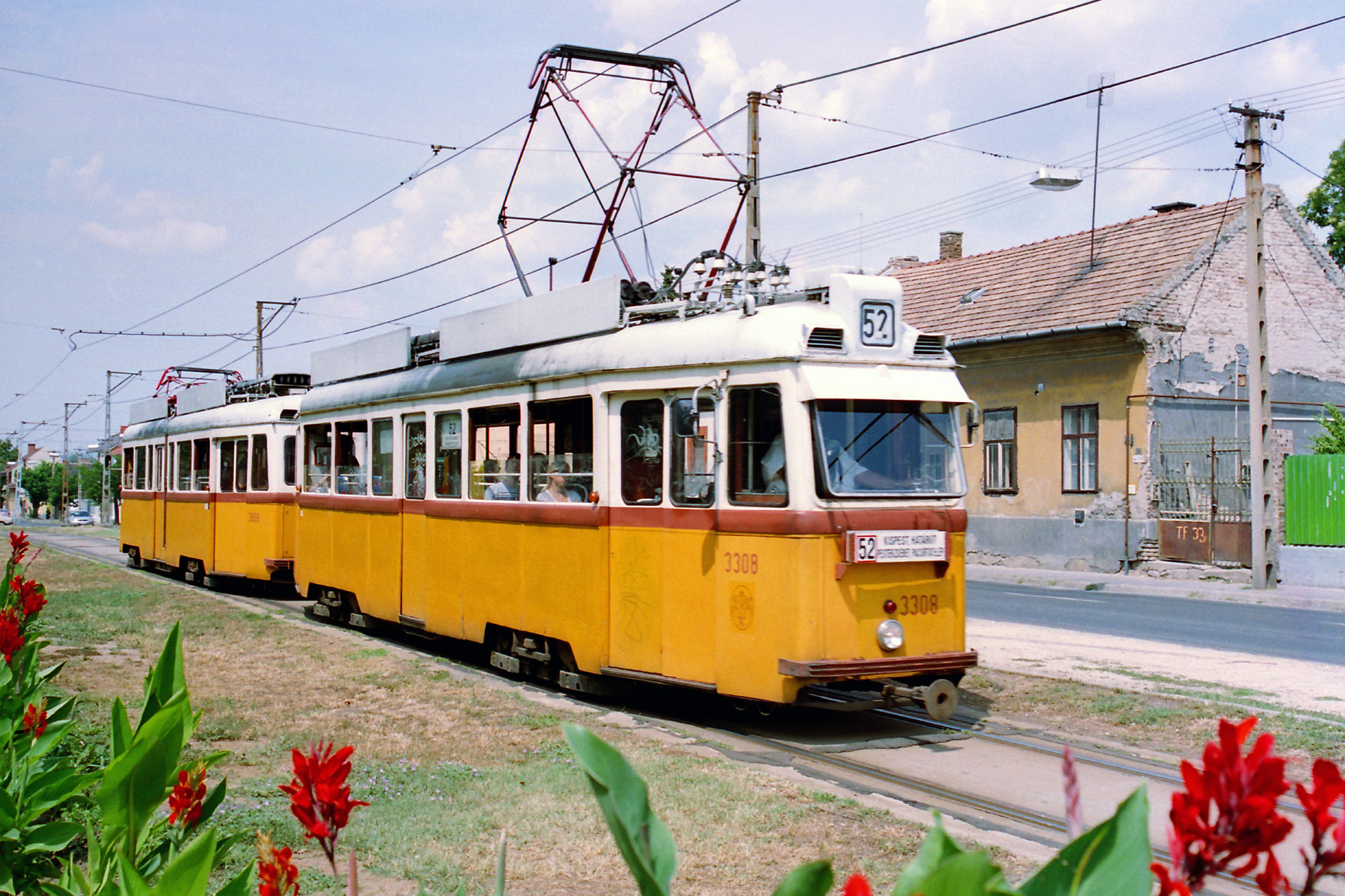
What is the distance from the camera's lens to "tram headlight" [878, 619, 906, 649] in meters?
8.44

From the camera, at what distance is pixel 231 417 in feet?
66.1

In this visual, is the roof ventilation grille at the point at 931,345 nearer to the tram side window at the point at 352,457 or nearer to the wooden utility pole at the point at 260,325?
the tram side window at the point at 352,457

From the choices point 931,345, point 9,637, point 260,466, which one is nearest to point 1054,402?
point 260,466

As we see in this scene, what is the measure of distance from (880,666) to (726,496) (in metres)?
1.58

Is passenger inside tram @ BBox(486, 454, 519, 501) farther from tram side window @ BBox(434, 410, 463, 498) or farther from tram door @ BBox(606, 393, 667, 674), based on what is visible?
tram door @ BBox(606, 393, 667, 674)

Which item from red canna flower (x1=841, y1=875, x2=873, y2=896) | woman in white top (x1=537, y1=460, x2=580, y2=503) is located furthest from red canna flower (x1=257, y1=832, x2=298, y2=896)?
woman in white top (x1=537, y1=460, x2=580, y2=503)

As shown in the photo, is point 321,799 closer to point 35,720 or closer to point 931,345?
point 35,720

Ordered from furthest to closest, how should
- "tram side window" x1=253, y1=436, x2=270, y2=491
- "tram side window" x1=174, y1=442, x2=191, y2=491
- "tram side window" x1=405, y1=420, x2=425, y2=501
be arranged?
"tram side window" x1=174, y1=442, x2=191, y2=491
"tram side window" x1=253, y1=436, x2=270, y2=491
"tram side window" x1=405, y1=420, x2=425, y2=501

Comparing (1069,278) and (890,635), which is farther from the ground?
(1069,278)

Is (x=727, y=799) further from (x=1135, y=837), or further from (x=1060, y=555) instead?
(x=1060, y=555)

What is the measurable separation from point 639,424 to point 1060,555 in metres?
20.0

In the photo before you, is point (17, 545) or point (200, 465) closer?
point (17, 545)

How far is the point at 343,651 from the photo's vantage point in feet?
41.4

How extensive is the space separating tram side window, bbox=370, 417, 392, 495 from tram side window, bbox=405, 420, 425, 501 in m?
0.45
